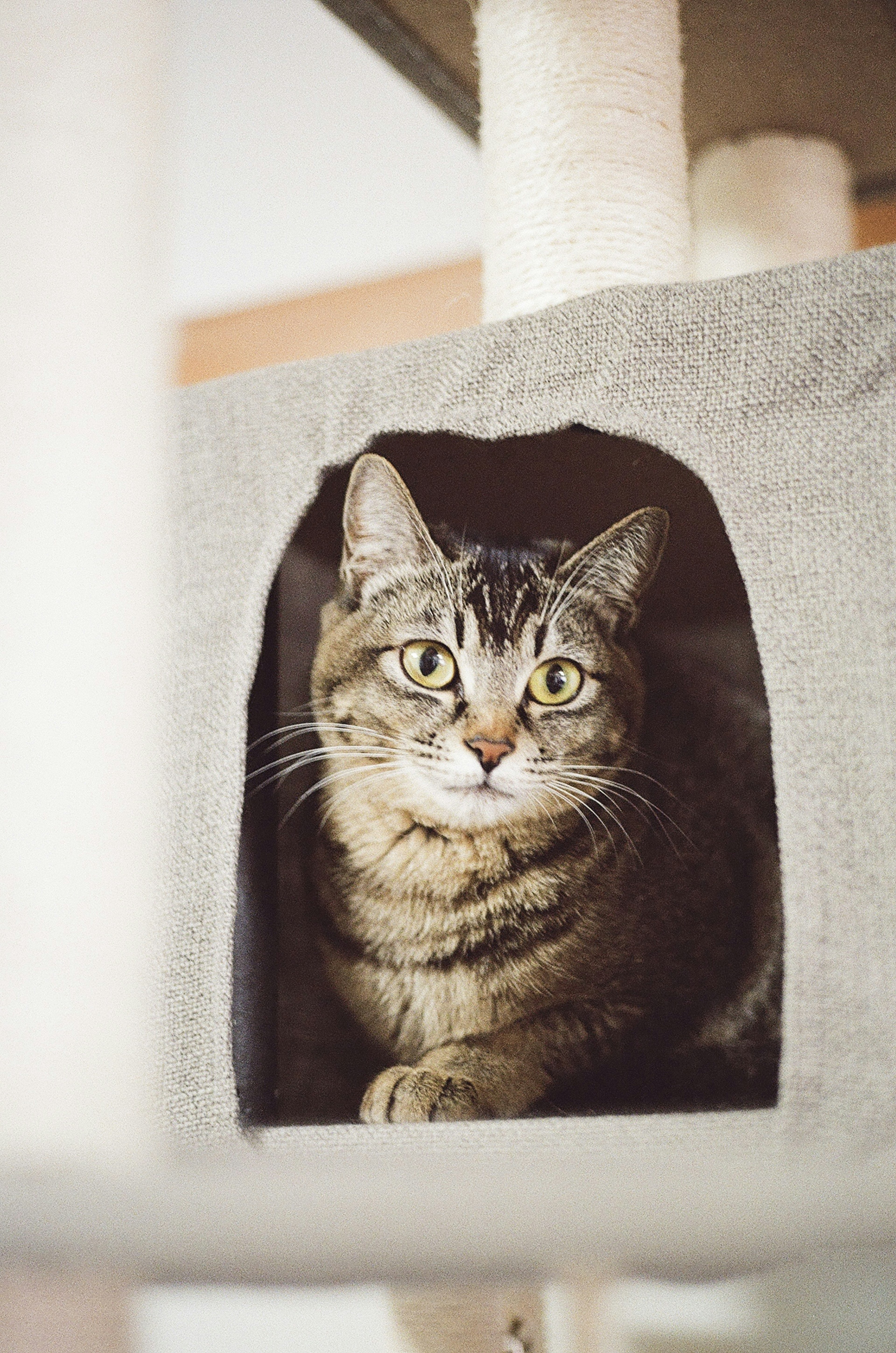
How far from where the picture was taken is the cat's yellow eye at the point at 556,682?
98cm

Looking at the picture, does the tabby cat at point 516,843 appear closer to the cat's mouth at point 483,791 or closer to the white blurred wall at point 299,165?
the cat's mouth at point 483,791

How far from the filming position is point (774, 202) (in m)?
1.63

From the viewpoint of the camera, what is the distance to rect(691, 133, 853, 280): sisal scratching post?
64.1 inches

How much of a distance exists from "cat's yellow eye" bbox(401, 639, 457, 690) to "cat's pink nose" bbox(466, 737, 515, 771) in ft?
0.23

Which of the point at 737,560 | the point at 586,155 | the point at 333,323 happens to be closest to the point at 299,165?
the point at 333,323

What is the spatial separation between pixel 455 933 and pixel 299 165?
5.27 ft

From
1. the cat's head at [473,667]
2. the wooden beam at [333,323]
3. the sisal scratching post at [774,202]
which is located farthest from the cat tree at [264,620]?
the wooden beam at [333,323]

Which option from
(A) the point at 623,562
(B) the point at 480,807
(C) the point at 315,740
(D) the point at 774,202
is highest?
(D) the point at 774,202

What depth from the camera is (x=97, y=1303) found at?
64 centimetres

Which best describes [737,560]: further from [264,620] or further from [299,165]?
[299,165]

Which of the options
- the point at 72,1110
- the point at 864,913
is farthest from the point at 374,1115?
the point at 864,913

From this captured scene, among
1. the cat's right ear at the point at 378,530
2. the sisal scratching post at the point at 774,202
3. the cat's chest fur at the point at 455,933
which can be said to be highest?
the sisal scratching post at the point at 774,202

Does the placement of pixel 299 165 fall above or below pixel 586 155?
above

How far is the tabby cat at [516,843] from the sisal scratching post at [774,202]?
84 cm
